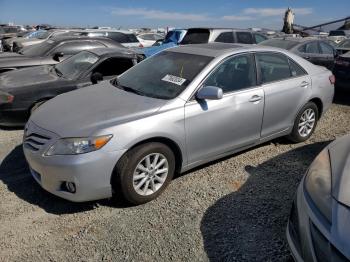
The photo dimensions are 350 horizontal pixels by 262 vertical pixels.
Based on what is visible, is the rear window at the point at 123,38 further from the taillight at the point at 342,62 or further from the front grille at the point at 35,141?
the front grille at the point at 35,141

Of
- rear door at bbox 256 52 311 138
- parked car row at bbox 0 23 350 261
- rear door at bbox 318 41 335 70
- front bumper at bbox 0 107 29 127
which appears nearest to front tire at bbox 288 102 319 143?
parked car row at bbox 0 23 350 261

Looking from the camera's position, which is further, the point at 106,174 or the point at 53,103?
the point at 53,103

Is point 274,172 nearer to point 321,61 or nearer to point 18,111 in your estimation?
point 18,111

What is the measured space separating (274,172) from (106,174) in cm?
212

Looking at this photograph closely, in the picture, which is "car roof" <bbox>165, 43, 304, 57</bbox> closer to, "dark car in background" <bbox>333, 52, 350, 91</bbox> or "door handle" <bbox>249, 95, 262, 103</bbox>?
"door handle" <bbox>249, 95, 262, 103</bbox>

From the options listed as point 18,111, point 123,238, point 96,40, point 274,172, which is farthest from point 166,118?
point 96,40

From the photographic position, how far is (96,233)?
3061mm

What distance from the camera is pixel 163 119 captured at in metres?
3.37

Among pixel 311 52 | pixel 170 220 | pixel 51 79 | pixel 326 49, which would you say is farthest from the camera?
pixel 326 49

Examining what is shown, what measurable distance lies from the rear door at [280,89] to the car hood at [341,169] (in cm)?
154

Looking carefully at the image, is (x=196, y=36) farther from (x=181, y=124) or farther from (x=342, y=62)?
(x=181, y=124)

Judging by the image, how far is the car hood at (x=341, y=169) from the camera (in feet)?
6.79

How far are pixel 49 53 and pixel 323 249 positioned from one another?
7791 millimetres

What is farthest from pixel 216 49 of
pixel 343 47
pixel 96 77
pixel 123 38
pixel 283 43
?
pixel 123 38
